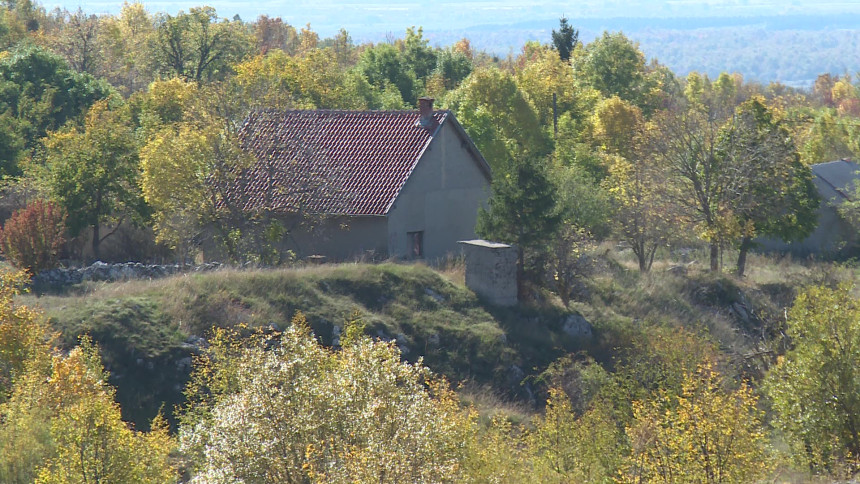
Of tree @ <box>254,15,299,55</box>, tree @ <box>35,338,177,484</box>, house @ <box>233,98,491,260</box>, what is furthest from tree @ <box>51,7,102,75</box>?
tree @ <box>35,338,177,484</box>

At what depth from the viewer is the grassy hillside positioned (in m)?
22.7

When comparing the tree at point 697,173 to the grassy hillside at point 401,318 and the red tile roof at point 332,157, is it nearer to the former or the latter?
the grassy hillside at point 401,318

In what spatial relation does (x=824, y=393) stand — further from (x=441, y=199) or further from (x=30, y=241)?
(x=30, y=241)

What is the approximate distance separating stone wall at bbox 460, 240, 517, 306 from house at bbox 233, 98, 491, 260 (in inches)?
193

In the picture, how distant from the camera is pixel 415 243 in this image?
117 feet

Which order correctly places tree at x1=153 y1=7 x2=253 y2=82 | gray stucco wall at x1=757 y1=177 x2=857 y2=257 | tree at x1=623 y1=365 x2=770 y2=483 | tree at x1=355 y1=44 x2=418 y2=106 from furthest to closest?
tree at x1=355 y1=44 x2=418 y2=106 < tree at x1=153 y1=7 x2=253 y2=82 < gray stucco wall at x1=757 y1=177 x2=857 y2=257 < tree at x1=623 y1=365 x2=770 y2=483

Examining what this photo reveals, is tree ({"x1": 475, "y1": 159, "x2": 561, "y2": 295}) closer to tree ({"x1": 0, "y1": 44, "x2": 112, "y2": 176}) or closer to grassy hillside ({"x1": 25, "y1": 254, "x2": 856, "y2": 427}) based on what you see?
grassy hillside ({"x1": 25, "y1": 254, "x2": 856, "y2": 427})

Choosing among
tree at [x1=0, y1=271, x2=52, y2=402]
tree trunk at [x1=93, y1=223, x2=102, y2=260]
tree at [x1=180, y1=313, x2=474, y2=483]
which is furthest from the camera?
tree trunk at [x1=93, y1=223, x2=102, y2=260]

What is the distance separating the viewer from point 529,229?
30.2 meters

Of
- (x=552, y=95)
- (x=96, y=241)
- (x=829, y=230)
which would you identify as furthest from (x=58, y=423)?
(x=552, y=95)

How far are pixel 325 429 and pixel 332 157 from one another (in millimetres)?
23445

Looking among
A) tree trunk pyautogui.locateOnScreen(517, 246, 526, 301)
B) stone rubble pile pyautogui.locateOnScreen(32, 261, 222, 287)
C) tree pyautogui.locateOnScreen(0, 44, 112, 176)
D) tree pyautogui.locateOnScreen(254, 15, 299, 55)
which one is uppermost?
tree pyautogui.locateOnScreen(254, 15, 299, 55)

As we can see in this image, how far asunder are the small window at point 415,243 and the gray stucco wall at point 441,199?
0.18 metres

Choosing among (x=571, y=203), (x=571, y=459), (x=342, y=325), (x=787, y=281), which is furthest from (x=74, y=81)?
(x=571, y=459)
